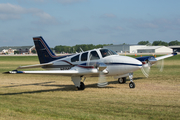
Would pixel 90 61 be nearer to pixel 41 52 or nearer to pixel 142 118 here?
pixel 41 52

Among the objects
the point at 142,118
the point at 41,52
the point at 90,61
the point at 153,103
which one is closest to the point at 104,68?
the point at 90,61

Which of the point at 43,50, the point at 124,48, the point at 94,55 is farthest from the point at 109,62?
the point at 124,48

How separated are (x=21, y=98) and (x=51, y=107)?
2.96 metres

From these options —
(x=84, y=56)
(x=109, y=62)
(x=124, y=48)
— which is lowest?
(x=109, y=62)

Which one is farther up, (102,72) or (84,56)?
(84,56)

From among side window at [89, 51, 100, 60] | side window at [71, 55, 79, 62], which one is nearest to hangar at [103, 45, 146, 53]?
side window at [71, 55, 79, 62]

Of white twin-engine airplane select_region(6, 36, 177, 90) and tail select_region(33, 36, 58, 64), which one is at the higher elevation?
tail select_region(33, 36, 58, 64)

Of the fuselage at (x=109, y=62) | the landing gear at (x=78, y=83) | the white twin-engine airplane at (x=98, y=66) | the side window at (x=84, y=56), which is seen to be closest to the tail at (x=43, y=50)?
the white twin-engine airplane at (x=98, y=66)

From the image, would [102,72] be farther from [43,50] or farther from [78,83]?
[43,50]

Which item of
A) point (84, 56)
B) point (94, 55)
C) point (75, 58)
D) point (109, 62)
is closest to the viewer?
point (109, 62)

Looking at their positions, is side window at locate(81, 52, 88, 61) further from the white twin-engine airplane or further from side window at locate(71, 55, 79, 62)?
side window at locate(71, 55, 79, 62)

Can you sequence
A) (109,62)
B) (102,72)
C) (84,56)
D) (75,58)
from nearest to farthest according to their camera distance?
(102,72) < (109,62) < (84,56) < (75,58)

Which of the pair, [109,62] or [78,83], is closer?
[109,62]

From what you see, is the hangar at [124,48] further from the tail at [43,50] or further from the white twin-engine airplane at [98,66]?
the white twin-engine airplane at [98,66]
